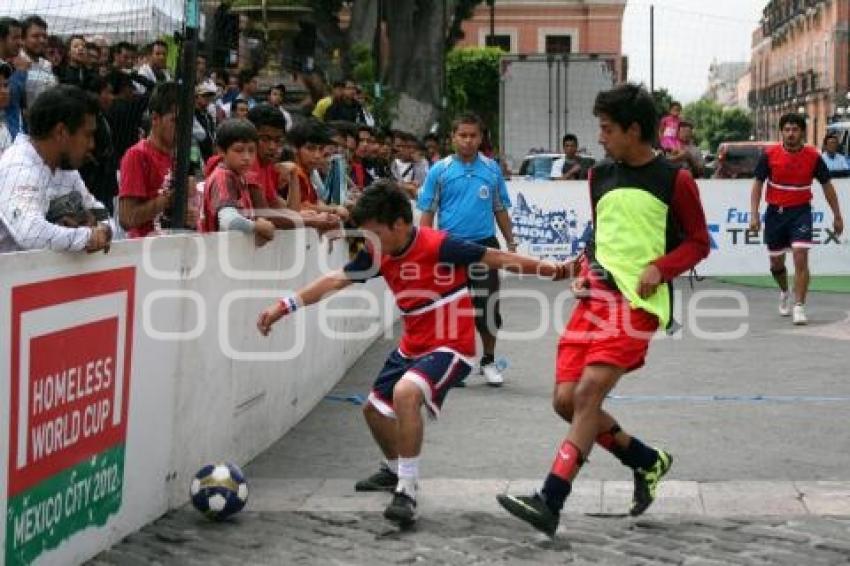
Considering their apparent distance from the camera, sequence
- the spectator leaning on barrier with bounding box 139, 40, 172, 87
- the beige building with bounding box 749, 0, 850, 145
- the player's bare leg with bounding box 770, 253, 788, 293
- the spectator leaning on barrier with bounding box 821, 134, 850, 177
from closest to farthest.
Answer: the spectator leaning on barrier with bounding box 139, 40, 172, 87
the player's bare leg with bounding box 770, 253, 788, 293
the spectator leaning on barrier with bounding box 821, 134, 850, 177
the beige building with bounding box 749, 0, 850, 145

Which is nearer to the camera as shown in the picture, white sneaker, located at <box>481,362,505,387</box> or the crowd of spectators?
the crowd of spectators

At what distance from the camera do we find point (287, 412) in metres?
10.1

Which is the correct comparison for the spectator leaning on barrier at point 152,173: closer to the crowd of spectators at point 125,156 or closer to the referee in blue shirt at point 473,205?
the crowd of spectators at point 125,156

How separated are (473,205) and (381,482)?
14.4ft

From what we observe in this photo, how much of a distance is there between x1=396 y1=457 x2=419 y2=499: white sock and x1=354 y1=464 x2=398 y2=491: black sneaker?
63 centimetres

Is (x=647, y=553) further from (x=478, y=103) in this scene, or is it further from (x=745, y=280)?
(x=478, y=103)

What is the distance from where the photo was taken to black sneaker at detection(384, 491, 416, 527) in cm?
729

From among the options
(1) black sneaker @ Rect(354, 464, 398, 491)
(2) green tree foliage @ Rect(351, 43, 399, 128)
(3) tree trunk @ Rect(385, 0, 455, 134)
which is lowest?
(1) black sneaker @ Rect(354, 464, 398, 491)

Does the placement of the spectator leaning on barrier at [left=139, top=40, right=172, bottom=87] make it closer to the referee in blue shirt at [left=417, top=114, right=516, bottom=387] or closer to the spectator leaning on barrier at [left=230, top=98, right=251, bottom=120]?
the spectator leaning on barrier at [left=230, top=98, right=251, bottom=120]

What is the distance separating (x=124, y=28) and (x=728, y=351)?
5.61m

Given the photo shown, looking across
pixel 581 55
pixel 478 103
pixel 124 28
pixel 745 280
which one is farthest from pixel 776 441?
pixel 478 103

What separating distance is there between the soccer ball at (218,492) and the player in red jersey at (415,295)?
0.67 m

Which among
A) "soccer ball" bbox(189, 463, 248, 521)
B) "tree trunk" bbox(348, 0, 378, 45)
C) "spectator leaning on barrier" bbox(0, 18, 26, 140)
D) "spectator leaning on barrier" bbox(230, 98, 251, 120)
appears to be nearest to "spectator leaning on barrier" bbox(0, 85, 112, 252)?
"soccer ball" bbox(189, 463, 248, 521)

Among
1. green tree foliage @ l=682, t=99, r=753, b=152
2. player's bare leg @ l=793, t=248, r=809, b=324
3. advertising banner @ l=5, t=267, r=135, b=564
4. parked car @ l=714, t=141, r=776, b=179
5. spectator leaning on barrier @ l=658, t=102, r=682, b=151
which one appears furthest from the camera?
green tree foliage @ l=682, t=99, r=753, b=152
